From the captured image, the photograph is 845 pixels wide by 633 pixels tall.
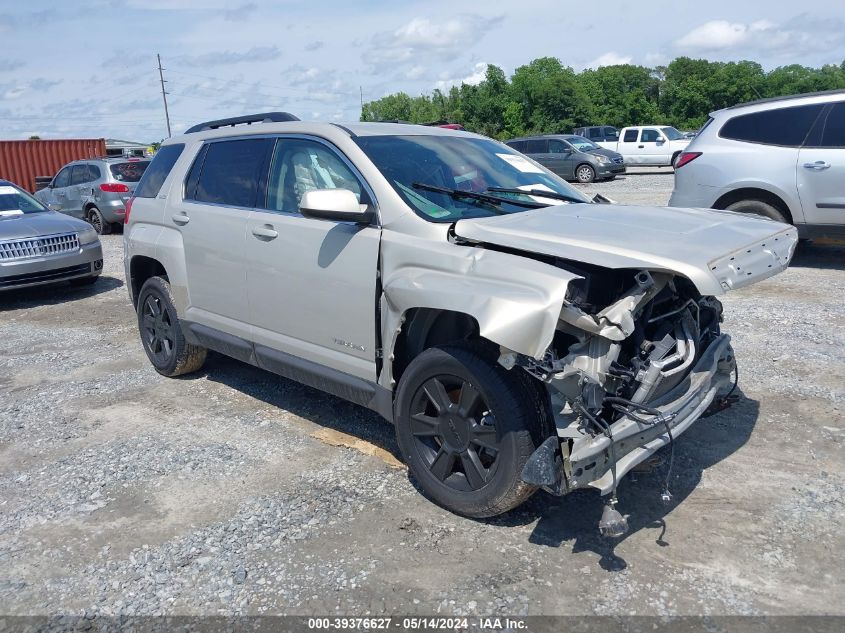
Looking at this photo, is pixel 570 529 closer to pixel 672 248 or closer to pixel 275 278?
pixel 672 248

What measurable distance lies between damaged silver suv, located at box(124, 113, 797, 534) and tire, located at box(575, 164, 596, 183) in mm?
19748

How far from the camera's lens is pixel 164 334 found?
19.0 ft

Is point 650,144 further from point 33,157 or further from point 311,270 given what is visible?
point 311,270

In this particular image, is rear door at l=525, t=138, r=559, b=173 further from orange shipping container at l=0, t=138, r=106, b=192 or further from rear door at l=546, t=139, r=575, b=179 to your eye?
orange shipping container at l=0, t=138, r=106, b=192

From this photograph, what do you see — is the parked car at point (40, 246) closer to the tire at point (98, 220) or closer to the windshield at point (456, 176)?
the tire at point (98, 220)

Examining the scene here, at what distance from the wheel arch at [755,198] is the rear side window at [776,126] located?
574 millimetres

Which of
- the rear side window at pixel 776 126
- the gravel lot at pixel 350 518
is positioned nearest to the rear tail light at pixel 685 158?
the rear side window at pixel 776 126

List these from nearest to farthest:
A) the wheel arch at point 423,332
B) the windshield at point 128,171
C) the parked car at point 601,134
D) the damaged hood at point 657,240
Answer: the damaged hood at point 657,240 < the wheel arch at point 423,332 < the windshield at point 128,171 < the parked car at point 601,134

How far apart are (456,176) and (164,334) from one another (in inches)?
114

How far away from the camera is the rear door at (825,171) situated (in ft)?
26.5

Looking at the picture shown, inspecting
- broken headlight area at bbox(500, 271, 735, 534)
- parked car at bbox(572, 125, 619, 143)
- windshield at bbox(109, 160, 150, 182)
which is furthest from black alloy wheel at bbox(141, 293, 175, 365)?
→ parked car at bbox(572, 125, 619, 143)

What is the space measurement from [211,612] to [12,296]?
864 centimetres

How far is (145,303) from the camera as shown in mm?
5930

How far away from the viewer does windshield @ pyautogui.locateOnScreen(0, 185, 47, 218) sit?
9.85 metres
